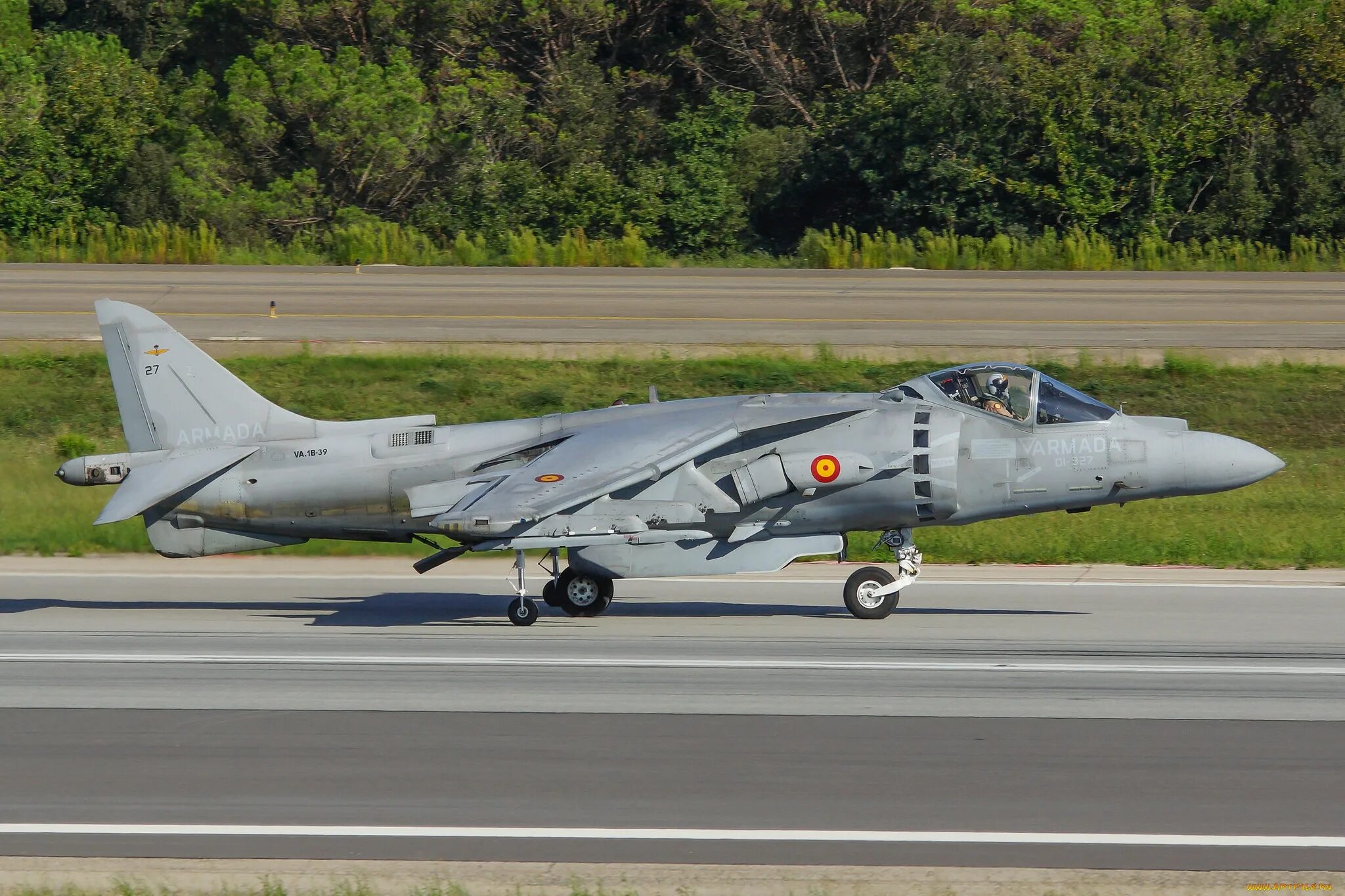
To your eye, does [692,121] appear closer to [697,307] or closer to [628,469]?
[697,307]

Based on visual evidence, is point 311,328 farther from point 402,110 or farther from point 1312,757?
point 1312,757

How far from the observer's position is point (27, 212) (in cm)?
4538

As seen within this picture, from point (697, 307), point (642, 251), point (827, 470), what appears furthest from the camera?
point (642, 251)

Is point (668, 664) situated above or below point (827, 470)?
below

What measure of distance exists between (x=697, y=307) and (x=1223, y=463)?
20.3m

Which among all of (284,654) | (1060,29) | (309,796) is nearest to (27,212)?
(1060,29)

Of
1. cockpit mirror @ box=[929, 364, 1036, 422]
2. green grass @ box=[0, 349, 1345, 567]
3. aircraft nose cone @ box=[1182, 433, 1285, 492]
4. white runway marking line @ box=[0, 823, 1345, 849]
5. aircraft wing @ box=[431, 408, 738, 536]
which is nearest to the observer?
white runway marking line @ box=[0, 823, 1345, 849]

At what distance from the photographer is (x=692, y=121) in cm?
4825

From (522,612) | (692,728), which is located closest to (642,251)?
(522,612)

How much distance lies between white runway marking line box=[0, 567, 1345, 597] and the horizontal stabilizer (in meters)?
3.33

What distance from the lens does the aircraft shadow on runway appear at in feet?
56.1

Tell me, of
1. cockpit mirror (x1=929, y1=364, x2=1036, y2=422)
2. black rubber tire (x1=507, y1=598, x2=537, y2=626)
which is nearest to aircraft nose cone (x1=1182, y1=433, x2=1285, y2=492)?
cockpit mirror (x1=929, y1=364, x2=1036, y2=422)

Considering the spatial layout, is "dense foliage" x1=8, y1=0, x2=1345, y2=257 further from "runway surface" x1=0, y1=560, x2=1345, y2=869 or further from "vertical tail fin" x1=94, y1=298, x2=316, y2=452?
"runway surface" x1=0, y1=560, x2=1345, y2=869

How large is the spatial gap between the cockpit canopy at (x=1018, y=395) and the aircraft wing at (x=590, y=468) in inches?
100
